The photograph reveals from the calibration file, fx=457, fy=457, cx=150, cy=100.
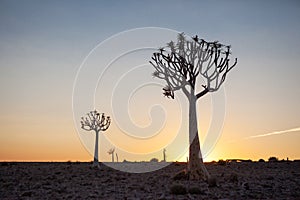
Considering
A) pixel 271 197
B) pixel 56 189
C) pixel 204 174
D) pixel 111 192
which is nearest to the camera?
pixel 271 197

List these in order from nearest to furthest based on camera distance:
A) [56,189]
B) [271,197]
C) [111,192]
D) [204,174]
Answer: [271,197] → [111,192] → [56,189] → [204,174]

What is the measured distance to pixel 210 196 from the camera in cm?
1759

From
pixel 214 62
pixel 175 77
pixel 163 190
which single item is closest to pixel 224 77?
pixel 214 62

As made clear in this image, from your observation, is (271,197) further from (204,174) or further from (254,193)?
(204,174)

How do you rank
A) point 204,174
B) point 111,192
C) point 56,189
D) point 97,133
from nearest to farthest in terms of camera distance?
point 111,192
point 56,189
point 204,174
point 97,133

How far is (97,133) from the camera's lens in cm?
4216

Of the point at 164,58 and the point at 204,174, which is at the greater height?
the point at 164,58

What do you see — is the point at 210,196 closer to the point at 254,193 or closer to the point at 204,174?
the point at 254,193

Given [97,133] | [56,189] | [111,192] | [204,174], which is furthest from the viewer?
[97,133]

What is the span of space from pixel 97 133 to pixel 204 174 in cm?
1915

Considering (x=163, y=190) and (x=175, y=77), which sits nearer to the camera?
(x=163, y=190)

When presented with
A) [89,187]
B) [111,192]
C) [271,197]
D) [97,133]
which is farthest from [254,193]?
[97,133]

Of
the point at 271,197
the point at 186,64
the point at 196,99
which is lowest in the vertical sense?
the point at 271,197

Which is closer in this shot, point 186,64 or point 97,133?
point 186,64
